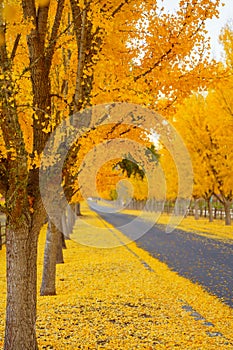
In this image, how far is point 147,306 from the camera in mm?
9367

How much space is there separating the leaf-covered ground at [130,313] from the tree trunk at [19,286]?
91 centimetres

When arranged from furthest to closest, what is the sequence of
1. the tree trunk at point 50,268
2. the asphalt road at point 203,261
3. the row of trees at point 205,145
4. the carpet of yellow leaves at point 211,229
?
the row of trees at point 205,145, the carpet of yellow leaves at point 211,229, the asphalt road at point 203,261, the tree trunk at point 50,268

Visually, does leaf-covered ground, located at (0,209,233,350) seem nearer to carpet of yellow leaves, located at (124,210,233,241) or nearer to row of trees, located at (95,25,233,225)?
carpet of yellow leaves, located at (124,210,233,241)

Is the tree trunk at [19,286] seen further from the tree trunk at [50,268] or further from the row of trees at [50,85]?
the tree trunk at [50,268]

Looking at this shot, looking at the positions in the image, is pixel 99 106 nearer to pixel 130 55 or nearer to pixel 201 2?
pixel 130 55

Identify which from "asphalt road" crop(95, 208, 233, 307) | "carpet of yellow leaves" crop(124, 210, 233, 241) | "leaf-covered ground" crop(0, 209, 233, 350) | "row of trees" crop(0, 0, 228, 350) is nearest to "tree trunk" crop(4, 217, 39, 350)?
"row of trees" crop(0, 0, 228, 350)

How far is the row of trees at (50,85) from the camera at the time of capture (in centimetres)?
563

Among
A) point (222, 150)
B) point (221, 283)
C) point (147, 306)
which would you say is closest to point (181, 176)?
point (222, 150)

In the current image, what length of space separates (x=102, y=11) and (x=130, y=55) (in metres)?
→ 1.16

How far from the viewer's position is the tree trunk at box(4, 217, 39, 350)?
19.5 ft

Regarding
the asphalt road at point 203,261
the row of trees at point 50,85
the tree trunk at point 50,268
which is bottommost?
the asphalt road at point 203,261

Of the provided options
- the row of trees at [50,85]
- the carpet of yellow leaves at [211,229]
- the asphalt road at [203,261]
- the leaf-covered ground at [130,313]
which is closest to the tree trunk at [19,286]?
the row of trees at [50,85]

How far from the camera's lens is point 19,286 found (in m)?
5.94

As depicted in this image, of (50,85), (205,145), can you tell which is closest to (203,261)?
(50,85)
